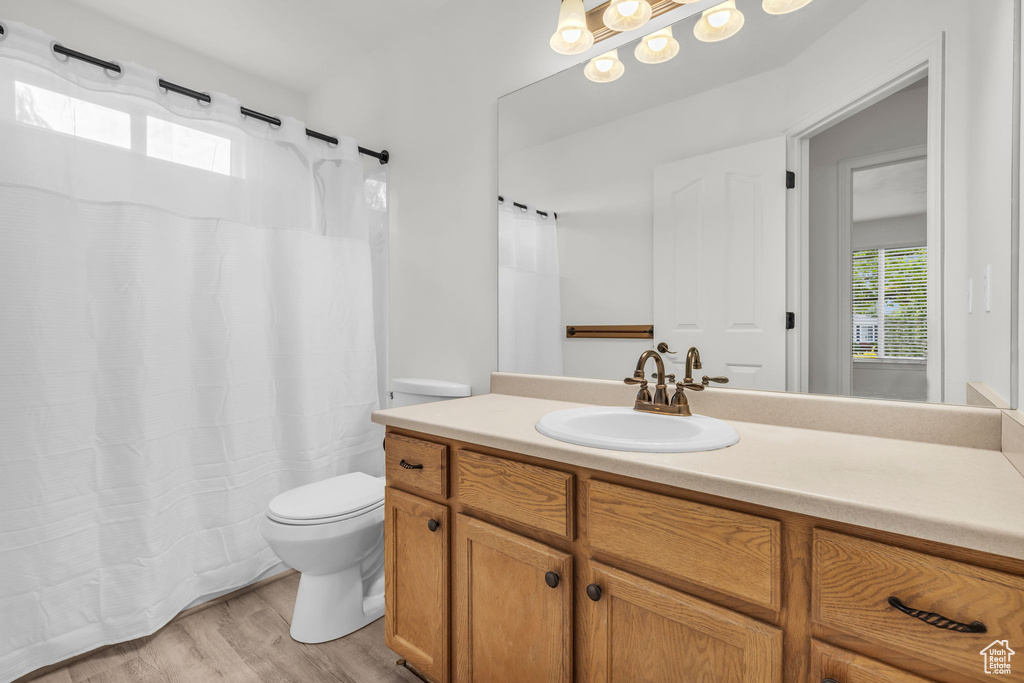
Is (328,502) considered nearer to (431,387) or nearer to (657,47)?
(431,387)

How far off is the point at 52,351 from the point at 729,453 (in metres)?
1.95

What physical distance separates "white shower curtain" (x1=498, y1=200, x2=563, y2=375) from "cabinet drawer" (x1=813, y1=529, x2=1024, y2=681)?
107 centimetres

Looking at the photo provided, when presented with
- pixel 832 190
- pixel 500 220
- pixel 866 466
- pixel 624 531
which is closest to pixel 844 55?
pixel 832 190

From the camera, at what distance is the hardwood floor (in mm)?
1479

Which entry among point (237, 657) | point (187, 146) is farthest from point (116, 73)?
point (237, 657)

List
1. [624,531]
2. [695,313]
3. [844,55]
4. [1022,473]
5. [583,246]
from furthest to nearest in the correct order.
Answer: [583,246] → [695,313] → [844,55] → [624,531] → [1022,473]

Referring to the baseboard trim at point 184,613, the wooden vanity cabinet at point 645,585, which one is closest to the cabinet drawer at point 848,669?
the wooden vanity cabinet at point 645,585

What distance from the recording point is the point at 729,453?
950mm

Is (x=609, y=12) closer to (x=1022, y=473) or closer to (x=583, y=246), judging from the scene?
(x=583, y=246)

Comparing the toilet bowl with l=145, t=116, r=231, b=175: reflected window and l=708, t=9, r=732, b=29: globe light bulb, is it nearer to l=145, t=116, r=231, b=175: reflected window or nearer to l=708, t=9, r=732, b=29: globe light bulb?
l=145, t=116, r=231, b=175: reflected window

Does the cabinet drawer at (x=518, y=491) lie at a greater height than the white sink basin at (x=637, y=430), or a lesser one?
lesser

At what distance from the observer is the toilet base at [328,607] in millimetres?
1657

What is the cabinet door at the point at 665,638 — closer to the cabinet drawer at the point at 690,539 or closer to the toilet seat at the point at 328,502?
the cabinet drawer at the point at 690,539

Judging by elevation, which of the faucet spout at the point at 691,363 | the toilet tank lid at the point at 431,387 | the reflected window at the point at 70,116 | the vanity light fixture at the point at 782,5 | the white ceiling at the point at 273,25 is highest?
the white ceiling at the point at 273,25
